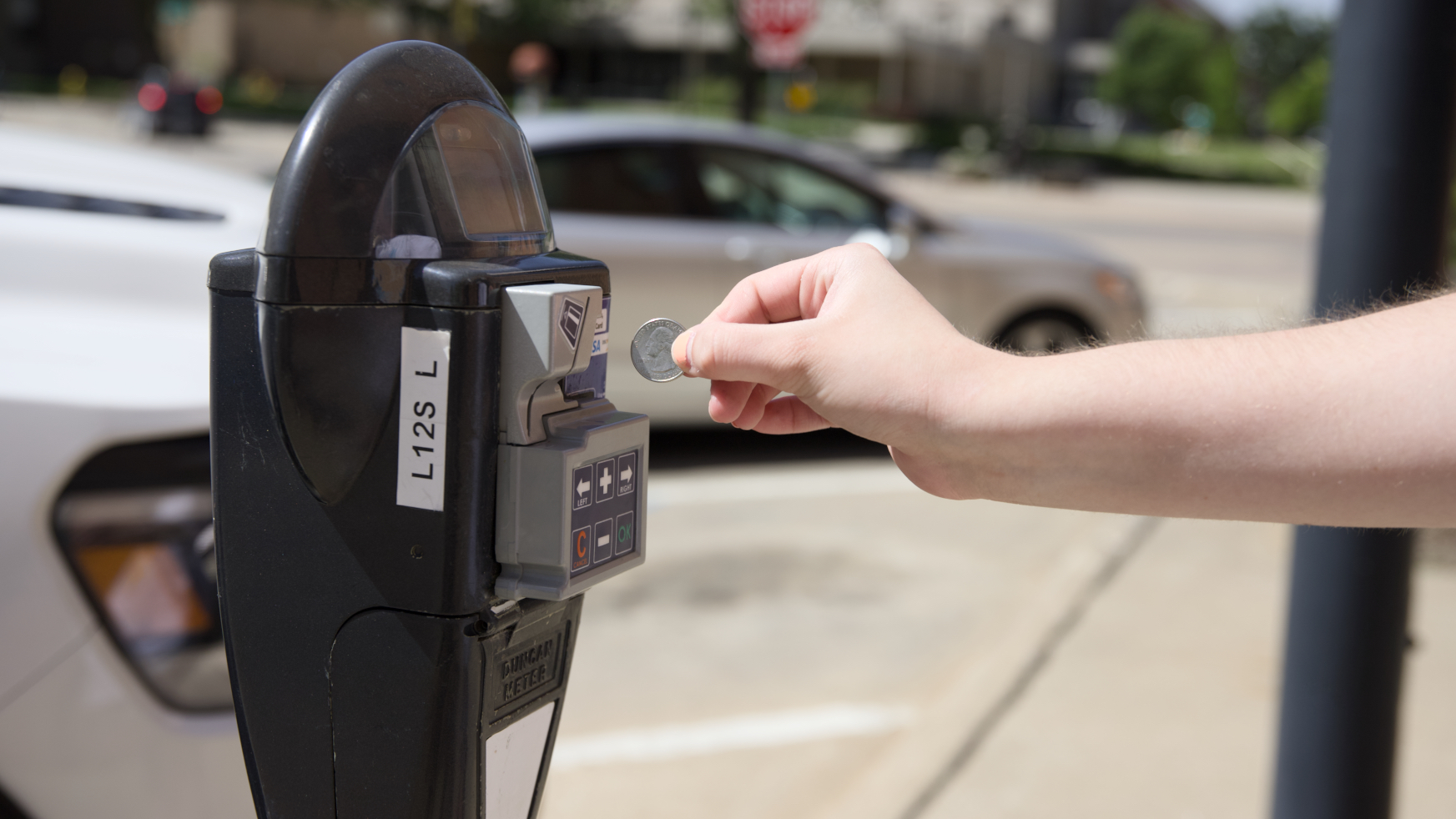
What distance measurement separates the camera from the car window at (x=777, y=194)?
6.21 meters

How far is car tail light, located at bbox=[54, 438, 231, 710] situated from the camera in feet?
5.57

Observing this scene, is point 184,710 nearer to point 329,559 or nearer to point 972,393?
point 329,559

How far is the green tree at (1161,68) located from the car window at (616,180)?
161ft

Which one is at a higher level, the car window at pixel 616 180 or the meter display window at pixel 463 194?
the car window at pixel 616 180

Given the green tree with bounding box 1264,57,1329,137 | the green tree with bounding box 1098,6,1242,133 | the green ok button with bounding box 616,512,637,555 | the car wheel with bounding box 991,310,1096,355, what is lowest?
the car wheel with bounding box 991,310,1096,355

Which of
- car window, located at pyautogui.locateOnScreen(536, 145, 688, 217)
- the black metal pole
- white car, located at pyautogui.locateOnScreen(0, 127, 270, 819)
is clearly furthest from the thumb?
car window, located at pyautogui.locateOnScreen(536, 145, 688, 217)

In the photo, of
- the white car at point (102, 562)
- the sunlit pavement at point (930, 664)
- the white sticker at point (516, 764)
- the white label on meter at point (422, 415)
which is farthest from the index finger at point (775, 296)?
the sunlit pavement at point (930, 664)

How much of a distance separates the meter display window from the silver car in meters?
4.33

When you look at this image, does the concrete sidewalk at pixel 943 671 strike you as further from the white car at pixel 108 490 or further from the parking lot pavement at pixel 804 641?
the white car at pixel 108 490

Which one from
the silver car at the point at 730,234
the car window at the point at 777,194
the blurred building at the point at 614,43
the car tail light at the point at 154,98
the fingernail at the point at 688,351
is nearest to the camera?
the fingernail at the point at 688,351

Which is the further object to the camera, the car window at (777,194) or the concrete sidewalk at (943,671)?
the car window at (777,194)

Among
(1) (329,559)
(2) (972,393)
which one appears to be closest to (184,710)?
(1) (329,559)

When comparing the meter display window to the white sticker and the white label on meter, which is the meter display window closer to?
the white label on meter

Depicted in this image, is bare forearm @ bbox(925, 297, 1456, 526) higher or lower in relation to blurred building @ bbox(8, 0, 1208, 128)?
lower
